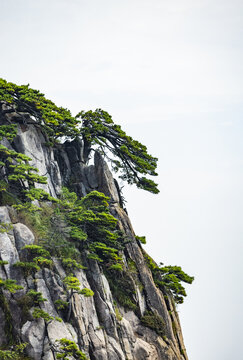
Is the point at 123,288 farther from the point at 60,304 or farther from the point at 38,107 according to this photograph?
the point at 38,107

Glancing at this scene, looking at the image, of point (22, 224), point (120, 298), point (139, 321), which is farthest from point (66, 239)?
point (139, 321)

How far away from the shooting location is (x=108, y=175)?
3194 cm

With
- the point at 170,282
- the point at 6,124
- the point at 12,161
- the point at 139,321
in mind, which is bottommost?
the point at 139,321

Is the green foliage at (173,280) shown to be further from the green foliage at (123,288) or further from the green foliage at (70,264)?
the green foliage at (70,264)

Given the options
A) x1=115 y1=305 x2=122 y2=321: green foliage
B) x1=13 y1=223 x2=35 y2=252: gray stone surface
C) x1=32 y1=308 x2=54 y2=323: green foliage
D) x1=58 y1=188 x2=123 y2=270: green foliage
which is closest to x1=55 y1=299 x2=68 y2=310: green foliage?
x1=32 y1=308 x2=54 y2=323: green foliage

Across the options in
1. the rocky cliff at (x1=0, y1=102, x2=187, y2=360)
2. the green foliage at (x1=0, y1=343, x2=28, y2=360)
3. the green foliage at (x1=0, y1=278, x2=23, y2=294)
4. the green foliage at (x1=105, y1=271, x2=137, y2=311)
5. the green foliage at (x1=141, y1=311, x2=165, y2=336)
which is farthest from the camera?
the green foliage at (x1=105, y1=271, x2=137, y2=311)

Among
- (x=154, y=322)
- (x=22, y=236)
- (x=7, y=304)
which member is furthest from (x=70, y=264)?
(x=154, y=322)

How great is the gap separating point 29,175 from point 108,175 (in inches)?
381

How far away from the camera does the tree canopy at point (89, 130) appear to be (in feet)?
93.5

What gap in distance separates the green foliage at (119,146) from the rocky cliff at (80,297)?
156cm

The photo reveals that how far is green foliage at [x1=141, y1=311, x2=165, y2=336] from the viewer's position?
2520 cm

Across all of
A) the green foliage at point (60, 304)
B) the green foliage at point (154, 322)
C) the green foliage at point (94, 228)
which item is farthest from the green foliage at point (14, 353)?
the green foliage at point (154, 322)

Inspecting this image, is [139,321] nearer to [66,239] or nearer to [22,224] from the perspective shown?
[66,239]

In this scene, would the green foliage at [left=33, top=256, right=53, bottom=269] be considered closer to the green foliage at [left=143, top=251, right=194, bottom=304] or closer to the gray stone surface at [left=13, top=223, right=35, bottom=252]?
the gray stone surface at [left=13, top=223, right=35, bottom=252]
